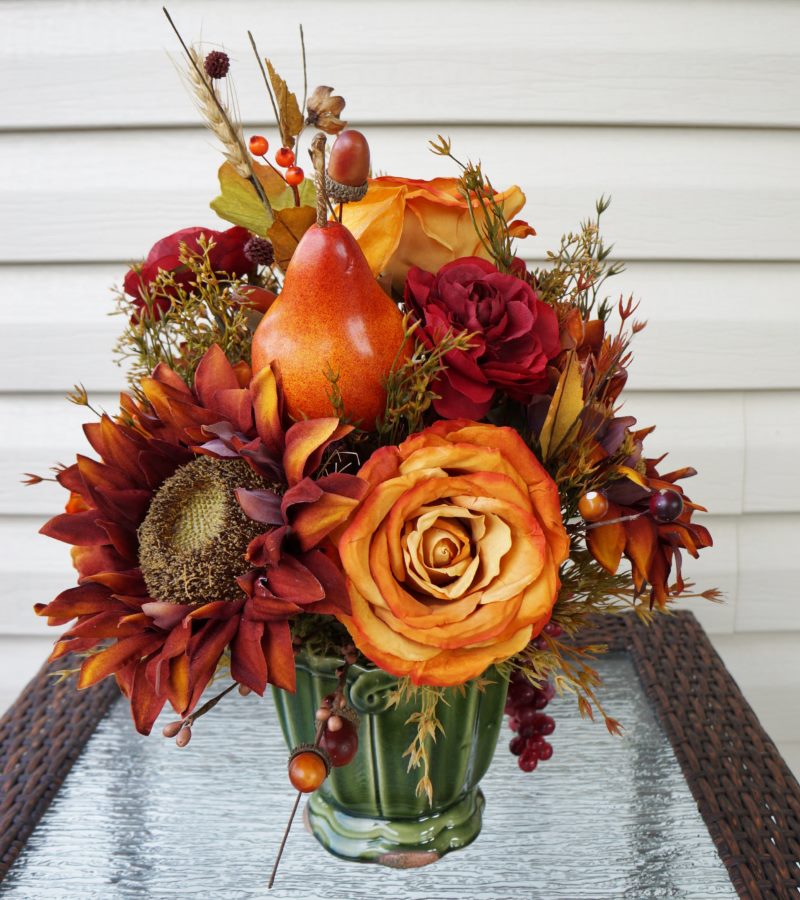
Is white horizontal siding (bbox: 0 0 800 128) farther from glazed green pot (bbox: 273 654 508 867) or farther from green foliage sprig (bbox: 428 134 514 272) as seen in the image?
glazed green pot (bbox: 273 654 508 867)

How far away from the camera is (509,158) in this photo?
102cm

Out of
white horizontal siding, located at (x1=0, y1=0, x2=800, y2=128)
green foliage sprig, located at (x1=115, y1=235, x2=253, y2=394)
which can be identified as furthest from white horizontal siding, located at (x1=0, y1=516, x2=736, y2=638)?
green foliage sprig, located at (x1=115, y1=235, x2=253, y2=394)

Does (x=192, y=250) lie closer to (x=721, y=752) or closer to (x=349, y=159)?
(x=349, y=159)

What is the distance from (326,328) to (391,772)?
12.0 inches

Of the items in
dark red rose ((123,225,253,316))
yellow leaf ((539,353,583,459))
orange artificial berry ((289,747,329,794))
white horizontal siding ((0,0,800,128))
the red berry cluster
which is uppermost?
white horizontal siding ((0,0,800,128))

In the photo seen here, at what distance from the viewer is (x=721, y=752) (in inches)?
29.1

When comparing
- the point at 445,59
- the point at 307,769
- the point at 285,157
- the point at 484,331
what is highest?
the point at 445,59

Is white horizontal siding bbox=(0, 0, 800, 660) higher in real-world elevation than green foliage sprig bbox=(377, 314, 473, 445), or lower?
higher

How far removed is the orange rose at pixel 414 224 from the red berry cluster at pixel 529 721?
13.0 inches

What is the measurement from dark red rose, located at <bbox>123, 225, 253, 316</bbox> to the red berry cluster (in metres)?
→ 0.38

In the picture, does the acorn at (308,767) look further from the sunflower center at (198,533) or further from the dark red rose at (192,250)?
the dark red rose at (192,250)

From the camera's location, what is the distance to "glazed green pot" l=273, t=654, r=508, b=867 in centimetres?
55

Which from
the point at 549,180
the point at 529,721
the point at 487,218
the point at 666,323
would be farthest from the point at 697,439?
the point at 487,218

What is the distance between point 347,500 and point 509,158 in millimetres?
710
